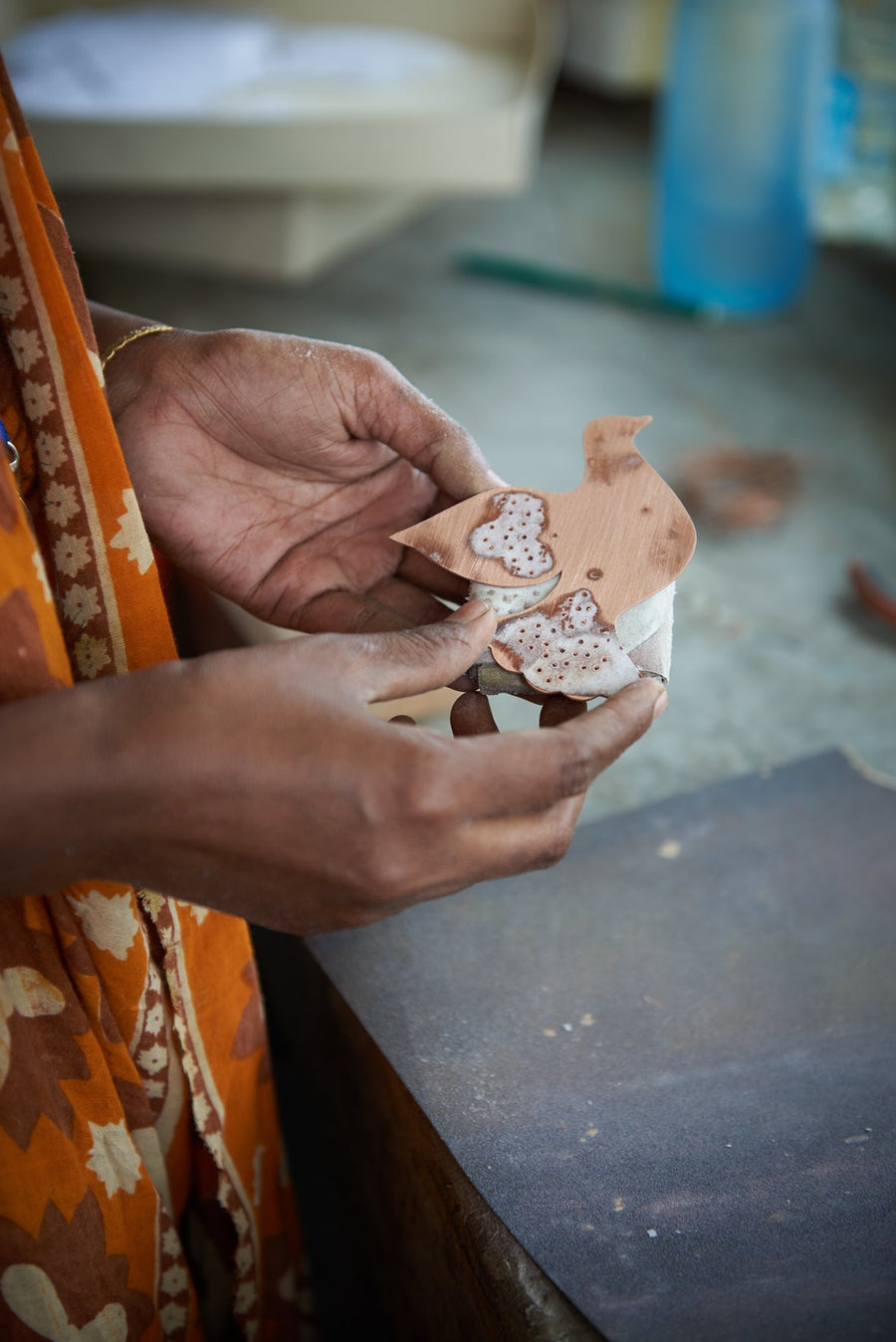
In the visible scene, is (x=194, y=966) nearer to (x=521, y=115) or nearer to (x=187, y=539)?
(x=187, y=539)

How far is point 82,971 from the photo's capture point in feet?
2.41

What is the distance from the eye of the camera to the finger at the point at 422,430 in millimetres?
941

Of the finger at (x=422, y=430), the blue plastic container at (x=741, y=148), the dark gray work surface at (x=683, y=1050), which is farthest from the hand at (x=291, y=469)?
the blue plastic container at (x=741, y=148)

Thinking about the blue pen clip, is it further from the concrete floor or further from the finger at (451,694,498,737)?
the concrete floor

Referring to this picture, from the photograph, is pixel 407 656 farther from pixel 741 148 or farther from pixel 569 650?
pixel 741 148

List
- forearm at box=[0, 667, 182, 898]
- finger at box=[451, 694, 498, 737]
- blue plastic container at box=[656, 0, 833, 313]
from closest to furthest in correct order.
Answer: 1. forearm at box=[0, 667, 182, 898]
2. finger at box=[451, 694, 498, 737]
3. blue plastic container at box=[656, 0, 833, 313]

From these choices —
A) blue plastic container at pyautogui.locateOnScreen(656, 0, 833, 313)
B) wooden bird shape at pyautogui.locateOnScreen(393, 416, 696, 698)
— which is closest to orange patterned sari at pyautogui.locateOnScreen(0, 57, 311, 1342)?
wooden bird shape at pyautogui.locateOnScreen(393, 416, 696, 698)

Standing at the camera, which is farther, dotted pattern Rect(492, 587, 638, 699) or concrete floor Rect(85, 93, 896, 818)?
concrete floor Rect(85, 93, 896, 818)

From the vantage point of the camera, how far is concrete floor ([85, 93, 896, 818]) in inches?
58.1

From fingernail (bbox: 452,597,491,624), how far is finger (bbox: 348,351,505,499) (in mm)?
149

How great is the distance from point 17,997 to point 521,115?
255cm

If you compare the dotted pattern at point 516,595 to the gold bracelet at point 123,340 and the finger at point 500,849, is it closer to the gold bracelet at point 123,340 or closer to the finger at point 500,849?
the finger at point 500,849

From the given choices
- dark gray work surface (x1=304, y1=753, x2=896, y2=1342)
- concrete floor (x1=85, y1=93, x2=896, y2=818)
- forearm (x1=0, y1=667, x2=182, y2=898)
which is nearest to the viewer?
forearm (x1=0, y1=667, x2=182, y2=898)

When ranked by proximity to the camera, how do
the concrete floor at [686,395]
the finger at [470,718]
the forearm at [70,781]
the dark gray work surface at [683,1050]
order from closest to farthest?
the forearm at [70,781]
the dark gray work surface at [683,1050]
the finger at [470,718]
the concrete floor at [686,395]
